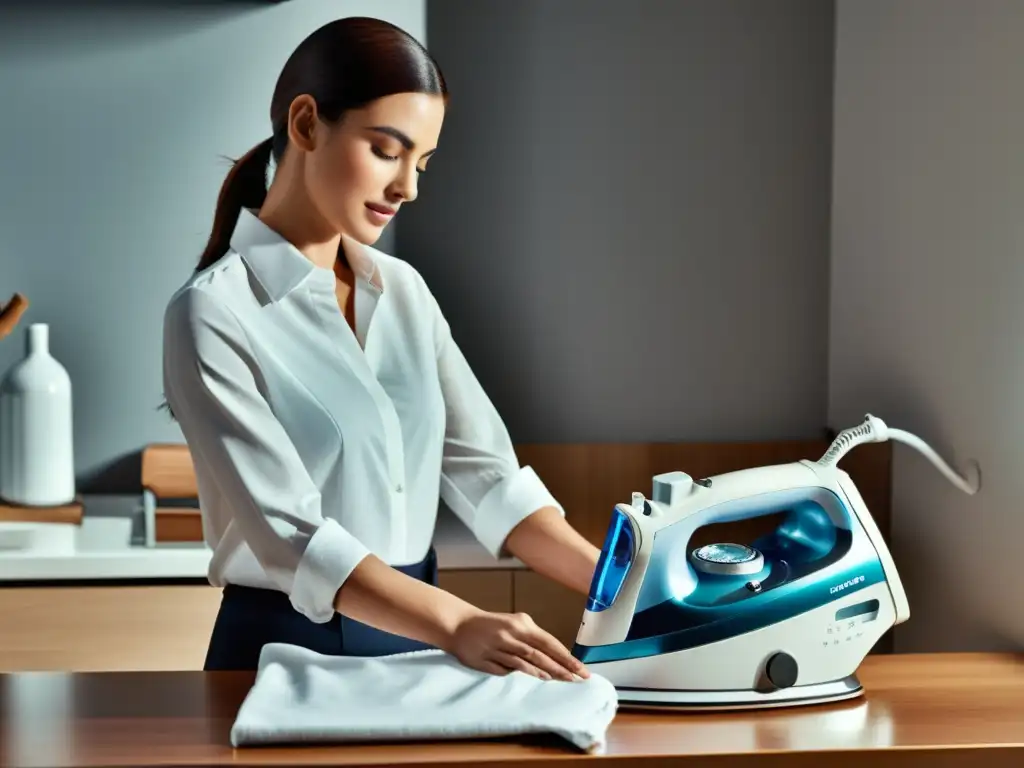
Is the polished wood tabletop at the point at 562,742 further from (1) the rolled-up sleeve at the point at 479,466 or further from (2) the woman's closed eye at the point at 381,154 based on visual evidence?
(2) the woman's closed eye at the point at 381,154

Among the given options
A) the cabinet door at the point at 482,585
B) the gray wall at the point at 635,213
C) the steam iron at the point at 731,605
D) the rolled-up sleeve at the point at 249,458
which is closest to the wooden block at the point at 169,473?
the cabinet door at the point at 482,585

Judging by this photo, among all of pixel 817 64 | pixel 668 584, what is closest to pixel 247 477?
pixel 668 584

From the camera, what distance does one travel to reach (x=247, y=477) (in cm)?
122

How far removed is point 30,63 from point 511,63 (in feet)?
3.06

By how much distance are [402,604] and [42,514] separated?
1.27 m

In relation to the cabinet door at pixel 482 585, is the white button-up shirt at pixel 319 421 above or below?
above

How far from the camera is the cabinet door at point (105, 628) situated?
1959 mm

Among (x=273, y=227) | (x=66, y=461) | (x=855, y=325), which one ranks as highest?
(x=273, y=227)

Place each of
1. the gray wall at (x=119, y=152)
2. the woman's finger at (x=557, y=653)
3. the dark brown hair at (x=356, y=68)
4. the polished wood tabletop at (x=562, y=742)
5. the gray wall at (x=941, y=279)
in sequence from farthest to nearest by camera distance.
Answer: the gray wall at (x=119, y=152)
the gray wall at (x=941, y=279)
the dark brown hair at (x=356, y=68)
the woman's finger at (x=557, y=653)
the polished wood tabletop at (x=562, y=742)

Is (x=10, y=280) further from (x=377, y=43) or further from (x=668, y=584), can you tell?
(x=668, y=584)

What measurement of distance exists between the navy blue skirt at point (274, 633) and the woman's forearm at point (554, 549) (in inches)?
7.4

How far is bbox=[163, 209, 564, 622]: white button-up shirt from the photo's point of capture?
123 centimetres

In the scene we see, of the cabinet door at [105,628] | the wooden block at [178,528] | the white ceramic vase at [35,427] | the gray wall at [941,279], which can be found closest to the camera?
the gray wall at [941,279]

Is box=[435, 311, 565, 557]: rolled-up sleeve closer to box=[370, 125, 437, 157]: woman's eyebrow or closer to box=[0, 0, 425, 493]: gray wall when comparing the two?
box=[370, 125, 437, 157]: woman's eyebrow
